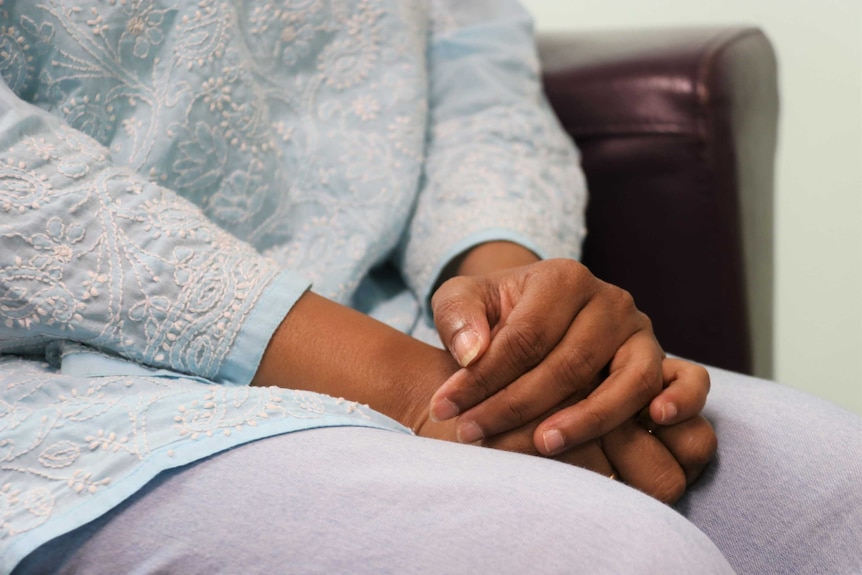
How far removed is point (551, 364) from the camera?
1.80 feet

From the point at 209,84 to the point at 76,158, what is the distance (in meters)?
0.15

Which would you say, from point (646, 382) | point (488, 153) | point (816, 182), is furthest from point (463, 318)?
point (816, 182)

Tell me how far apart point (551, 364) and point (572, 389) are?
0.02 meters

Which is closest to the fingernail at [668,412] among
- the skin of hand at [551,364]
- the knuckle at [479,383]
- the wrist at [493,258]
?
the skin of hand at [551,364]

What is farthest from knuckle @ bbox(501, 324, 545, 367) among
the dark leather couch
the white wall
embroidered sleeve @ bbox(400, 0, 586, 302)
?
the white wall

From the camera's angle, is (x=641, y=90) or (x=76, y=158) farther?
(x=641, y=90)

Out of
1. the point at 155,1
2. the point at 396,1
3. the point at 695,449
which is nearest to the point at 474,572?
the point at 695,449

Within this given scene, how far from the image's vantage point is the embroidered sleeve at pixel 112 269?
0.54 m

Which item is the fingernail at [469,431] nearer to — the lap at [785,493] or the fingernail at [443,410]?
the fingernail at [443,410]

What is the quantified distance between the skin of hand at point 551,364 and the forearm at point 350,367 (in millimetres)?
49

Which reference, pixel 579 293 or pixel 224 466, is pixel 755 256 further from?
pixel 224 466

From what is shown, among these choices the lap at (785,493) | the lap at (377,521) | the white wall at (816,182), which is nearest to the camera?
the lap at (377,521)

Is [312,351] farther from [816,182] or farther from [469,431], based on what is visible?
[816,182]

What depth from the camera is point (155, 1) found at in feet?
2.17
